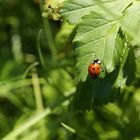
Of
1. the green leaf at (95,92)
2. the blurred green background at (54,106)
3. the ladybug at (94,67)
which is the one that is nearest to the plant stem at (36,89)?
the blurred green background at (54,106)

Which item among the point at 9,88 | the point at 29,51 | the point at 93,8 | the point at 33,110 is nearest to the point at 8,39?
the point at 29,51

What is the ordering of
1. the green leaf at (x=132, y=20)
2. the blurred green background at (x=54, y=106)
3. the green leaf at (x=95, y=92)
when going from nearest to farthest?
1. the green leaf at (x=132, y=20)
2. the green leaf at (x=95, y=92)
3. the blurred green background at (x=54, y=106)

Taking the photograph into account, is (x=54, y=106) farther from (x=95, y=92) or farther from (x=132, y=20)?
(x=132, y=20)

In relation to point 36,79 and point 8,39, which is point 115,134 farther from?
point 8,39

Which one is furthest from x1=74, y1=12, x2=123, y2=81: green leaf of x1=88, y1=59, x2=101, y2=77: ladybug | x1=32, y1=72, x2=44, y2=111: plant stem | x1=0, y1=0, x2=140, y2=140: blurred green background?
x1=32, y1=72, x2=44, y2=111: plant stem

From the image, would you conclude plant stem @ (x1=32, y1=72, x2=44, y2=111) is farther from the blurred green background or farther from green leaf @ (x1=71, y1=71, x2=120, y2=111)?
green leaf @ (x1=71, y1=71, x2=120, y2=111)

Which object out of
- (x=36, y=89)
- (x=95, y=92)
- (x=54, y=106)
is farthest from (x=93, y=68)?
(x=36, y=89)

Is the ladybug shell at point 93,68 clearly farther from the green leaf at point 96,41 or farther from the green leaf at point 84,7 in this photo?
the green leaf at point 84,7
